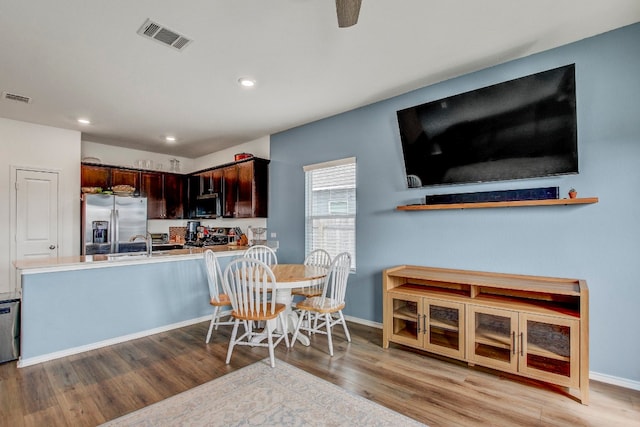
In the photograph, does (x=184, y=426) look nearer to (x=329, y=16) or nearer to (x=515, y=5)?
(x=329, y=16)

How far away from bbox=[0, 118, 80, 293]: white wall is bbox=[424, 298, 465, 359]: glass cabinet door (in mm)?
5324

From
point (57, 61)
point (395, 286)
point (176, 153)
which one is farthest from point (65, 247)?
point (395, 286)

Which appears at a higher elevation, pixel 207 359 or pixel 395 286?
pixel 395 286

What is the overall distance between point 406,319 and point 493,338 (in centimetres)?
77

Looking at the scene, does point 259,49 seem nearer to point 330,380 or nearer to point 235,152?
point 330,380

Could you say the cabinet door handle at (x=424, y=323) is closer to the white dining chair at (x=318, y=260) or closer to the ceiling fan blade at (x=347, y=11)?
the white dining chair at (x=318, y=260)

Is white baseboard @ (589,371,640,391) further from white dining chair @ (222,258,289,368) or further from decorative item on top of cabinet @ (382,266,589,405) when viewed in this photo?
white dining chair @ (222,258,289,368)

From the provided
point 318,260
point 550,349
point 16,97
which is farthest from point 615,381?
point 16,97

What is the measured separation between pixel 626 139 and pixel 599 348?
1.67 metres

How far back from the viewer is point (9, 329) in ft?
9.52

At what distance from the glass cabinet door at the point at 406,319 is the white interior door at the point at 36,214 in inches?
200

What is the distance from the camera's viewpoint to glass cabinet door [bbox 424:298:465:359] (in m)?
2.77

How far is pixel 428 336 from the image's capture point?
116 inches

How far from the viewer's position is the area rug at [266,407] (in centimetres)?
206
